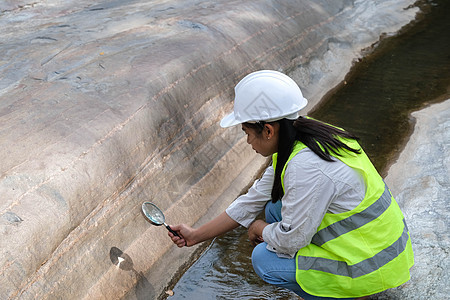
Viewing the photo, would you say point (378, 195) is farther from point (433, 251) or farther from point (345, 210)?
point (433, 251)

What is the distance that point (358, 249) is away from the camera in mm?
2355

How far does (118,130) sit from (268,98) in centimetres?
152

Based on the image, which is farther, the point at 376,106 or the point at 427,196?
the point at 376,106

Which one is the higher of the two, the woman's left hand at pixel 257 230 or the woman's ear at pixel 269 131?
the woman's ear at pixel 269 131

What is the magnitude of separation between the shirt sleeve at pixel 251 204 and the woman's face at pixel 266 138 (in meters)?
0.35

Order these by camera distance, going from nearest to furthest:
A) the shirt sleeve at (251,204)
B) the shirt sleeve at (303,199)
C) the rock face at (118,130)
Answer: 1. the shirt sleeve at (303,199)
2. the shirt sleeve at (251,204)
3. the rock face at (118,130)

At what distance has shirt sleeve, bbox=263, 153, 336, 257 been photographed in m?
2.25

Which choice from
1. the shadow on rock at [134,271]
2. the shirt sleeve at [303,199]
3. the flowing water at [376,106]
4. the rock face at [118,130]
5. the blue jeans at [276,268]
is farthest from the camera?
the flowing water at [376,106]

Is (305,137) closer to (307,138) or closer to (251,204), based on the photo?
(307,138)

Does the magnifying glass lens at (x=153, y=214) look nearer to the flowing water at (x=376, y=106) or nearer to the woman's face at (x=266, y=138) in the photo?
the flowing water at (x=376, y=106)

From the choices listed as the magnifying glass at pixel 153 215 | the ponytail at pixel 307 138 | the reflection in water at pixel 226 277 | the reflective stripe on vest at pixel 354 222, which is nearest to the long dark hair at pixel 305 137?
the ponytail at pixel 307 138

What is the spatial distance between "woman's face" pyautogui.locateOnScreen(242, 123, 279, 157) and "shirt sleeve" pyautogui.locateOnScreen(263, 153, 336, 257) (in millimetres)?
144

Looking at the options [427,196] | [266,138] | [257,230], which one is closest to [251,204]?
[257,230]

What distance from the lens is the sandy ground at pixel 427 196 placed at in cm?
280
